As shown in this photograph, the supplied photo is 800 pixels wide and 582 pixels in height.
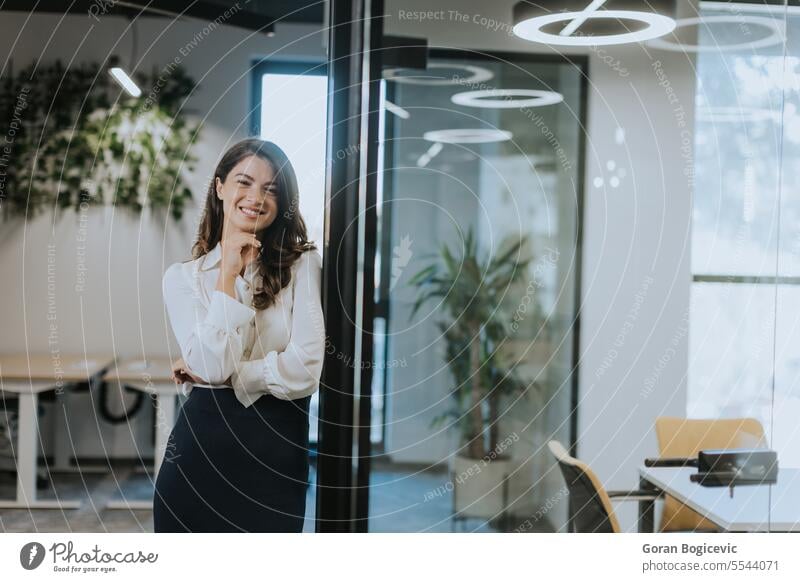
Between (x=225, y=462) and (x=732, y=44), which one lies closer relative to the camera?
(x=225, y=462)

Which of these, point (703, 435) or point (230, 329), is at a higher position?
point (230, 329)

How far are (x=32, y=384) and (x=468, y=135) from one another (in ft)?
3.68

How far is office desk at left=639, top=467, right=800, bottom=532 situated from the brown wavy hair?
40.0 inches

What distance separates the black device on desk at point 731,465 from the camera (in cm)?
176

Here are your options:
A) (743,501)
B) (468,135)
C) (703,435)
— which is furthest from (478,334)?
(743,501)

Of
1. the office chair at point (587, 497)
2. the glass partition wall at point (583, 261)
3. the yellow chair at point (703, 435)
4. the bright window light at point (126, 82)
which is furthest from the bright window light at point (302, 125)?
the yellow chair at point (703, 435)

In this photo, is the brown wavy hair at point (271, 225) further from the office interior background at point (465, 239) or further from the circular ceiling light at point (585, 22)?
the circular ceiling light at point (585, 22)

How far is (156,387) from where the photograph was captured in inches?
63.8

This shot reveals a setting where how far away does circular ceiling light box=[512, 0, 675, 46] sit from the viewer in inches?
67.7

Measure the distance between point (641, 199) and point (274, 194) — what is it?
85cm

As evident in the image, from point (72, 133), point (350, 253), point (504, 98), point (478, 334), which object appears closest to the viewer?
point (72, 133)

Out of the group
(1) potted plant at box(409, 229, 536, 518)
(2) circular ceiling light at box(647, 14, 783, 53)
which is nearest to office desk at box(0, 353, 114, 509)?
(1) potted plant at box(409, 229, 536, 518)

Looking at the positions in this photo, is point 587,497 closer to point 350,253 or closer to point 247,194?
point 350,253

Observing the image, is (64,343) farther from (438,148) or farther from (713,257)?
(713,257)
